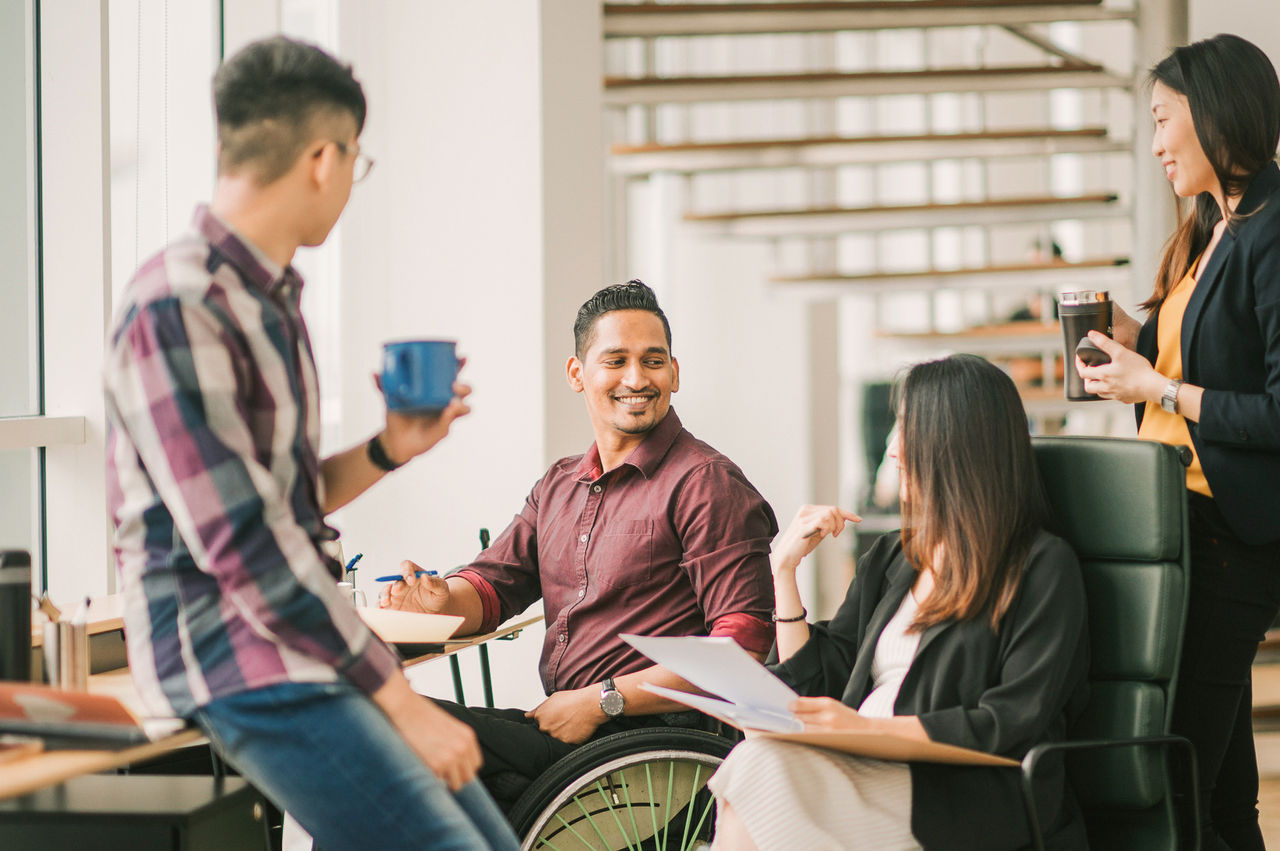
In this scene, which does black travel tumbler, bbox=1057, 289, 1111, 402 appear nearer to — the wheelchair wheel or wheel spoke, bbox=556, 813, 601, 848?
the wheelchair wheel

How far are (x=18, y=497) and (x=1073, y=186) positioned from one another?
8366 millimetres

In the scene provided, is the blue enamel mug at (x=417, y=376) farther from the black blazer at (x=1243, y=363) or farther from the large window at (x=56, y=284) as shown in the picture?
the large window at (x=56, y=284)

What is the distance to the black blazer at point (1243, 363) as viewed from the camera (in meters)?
1.85

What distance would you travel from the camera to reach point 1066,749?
166 cm

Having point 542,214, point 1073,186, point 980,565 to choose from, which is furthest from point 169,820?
point 1073,186

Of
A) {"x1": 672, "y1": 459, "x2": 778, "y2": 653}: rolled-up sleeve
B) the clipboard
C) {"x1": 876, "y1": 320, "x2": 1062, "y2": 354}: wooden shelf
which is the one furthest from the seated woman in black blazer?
{"x1": 876, "y1": 320, "x2": 1062, "y2": 354}: wooden shelf

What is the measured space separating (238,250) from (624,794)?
1.07 meters

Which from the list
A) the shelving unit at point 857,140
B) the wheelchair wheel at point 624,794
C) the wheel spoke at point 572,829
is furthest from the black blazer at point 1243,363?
the shelving unit at point 857,140

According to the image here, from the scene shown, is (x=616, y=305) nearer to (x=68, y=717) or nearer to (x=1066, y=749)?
(x=1066, y=749)

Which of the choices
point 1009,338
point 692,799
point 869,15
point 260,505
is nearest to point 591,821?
point 692,799

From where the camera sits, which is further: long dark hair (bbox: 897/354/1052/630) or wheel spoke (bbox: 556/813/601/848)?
wheel spoke (bbox: 556/813/601/848)

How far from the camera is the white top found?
1.84 metres

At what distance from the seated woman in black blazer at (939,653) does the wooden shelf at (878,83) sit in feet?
7.22

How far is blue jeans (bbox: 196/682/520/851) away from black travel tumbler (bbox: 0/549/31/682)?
430 millimetres
